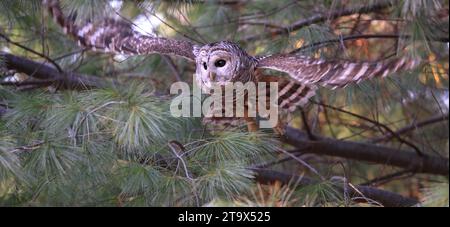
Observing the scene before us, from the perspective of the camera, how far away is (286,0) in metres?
4.18

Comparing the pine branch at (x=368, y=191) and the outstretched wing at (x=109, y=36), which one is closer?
the pine branch at (x=368, y=191)

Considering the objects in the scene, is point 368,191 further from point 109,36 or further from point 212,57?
point 109,36

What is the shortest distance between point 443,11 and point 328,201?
1.91 metres

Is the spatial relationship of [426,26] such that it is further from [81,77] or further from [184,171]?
[81,77]

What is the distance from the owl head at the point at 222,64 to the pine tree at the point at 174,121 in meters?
0.23

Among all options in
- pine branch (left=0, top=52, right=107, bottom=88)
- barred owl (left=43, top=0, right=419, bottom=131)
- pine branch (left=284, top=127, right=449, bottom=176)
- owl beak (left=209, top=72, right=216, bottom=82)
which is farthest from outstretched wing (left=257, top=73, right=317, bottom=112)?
pine branch (left=0, top=52, right=107, bottom=88)

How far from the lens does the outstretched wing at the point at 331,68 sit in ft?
9.56

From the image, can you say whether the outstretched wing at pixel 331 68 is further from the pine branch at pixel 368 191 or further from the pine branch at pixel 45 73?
the pine branch at pixel 45 73

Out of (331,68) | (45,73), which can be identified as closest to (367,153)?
(331,68)

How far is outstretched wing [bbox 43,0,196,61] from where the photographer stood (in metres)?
3.86

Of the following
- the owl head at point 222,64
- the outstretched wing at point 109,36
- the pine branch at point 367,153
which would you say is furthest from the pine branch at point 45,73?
the pine branch at point 367,153

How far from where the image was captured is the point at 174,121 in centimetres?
307
